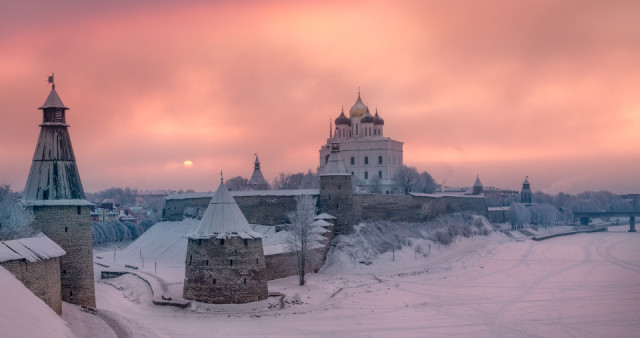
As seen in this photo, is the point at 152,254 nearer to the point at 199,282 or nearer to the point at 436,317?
the point at 199,282

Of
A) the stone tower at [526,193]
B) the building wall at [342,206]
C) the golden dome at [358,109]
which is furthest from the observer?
the stone tower at [526,193]

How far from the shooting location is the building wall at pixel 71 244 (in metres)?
22.0

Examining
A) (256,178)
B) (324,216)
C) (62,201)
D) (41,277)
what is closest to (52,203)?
(62,201)

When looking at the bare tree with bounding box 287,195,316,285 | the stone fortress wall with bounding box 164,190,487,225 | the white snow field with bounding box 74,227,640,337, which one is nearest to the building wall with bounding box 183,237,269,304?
the white snow field with bounding box 74,227,640,337

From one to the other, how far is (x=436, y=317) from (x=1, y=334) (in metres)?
17.9

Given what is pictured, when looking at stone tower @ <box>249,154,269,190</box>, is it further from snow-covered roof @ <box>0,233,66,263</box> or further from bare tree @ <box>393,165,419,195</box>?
snow-covered roof @ <box>0,233,66,263</box>

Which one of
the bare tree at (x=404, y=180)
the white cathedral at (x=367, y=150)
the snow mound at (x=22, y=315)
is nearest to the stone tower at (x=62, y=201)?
the snow mound at (x=22, y=315)

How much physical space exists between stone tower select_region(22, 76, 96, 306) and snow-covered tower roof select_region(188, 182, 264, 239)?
5.33 m

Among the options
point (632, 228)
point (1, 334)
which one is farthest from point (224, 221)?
point (632, 228)

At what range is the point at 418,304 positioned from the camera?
28.0m

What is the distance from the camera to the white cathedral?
65500 mm

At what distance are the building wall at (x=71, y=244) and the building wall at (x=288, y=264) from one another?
11791mm

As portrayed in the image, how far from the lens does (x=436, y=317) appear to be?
25.2m

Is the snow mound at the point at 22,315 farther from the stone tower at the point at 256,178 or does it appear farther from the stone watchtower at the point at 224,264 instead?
the stone tower at the point at 256,178
